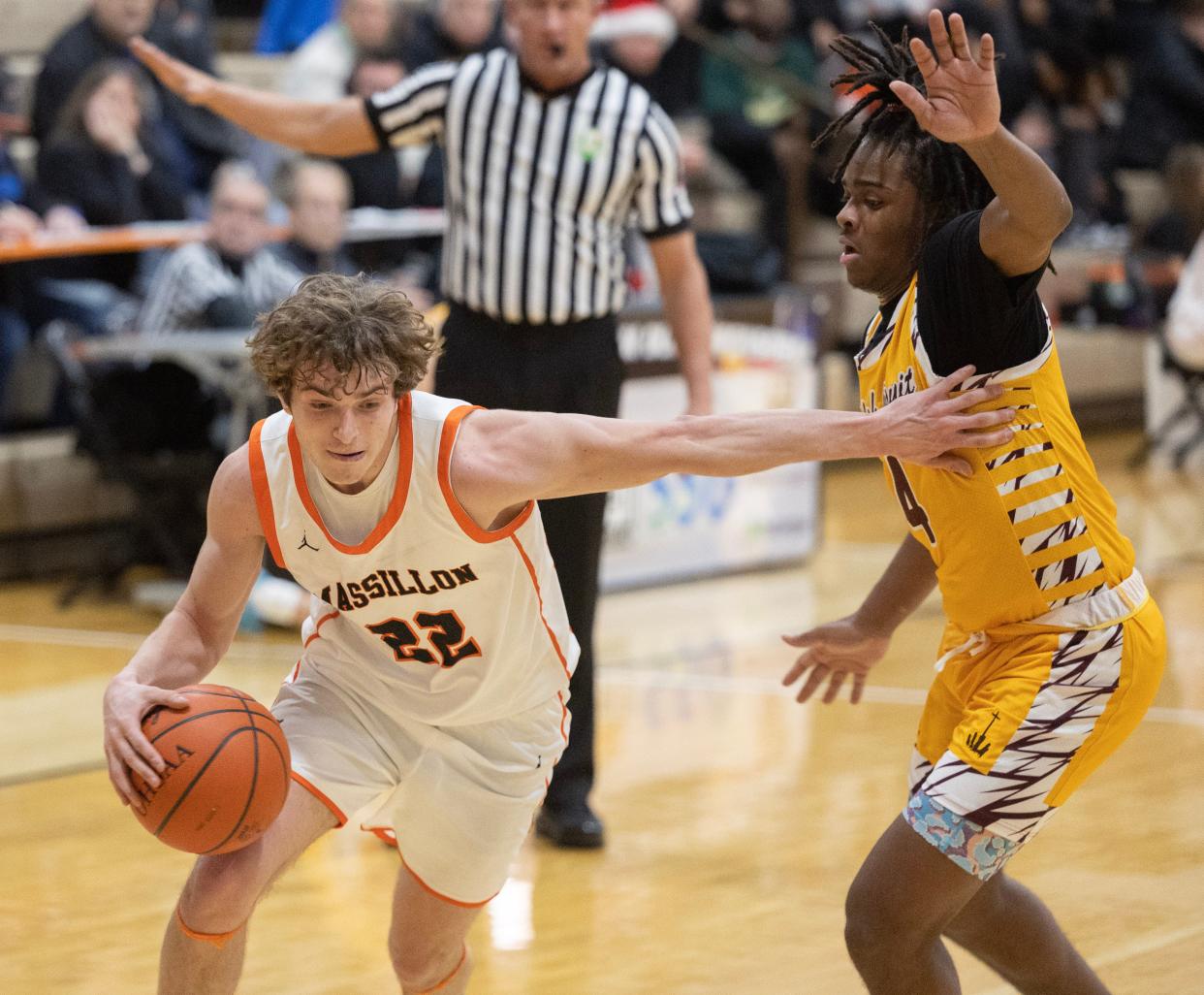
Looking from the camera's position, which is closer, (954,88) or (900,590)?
(954,88)

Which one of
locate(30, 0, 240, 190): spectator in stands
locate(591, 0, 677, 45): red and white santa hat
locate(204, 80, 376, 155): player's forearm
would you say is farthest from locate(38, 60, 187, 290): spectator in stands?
locate(204, 80, 376, 155): player's forearm

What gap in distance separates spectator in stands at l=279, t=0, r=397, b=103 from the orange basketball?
24.6 feet

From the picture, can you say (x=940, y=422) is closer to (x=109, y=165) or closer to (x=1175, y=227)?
(x=109, y=165)

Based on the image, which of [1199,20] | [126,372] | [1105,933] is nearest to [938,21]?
[1105,933]

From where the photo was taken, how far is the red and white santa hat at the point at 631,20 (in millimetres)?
11508

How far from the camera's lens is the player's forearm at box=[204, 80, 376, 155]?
5.05 metres

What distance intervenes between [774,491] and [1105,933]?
4772 millimetres

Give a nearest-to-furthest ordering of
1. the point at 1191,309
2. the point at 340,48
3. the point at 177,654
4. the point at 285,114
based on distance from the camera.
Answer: the point at 177,654
the point at 285,114
the point at 1191,309
the point at 340,48

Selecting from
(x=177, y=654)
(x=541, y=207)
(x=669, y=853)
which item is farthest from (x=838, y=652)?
(x=541, y=207)

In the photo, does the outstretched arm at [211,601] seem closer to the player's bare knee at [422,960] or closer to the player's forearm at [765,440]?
the player's bare knee at [422,960]

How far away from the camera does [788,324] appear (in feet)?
30.2

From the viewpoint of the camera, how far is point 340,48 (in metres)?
10.3

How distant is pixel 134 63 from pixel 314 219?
165 centimetres

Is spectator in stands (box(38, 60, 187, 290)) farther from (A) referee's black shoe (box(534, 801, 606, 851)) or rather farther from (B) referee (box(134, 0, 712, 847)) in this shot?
(A) referee's black shoe (box(534, 801, 606, 851))
